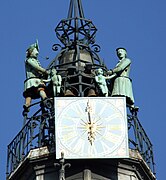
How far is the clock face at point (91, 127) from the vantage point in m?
33.8

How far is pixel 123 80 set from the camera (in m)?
36.6

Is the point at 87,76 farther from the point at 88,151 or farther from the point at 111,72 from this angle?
the point at 88,151

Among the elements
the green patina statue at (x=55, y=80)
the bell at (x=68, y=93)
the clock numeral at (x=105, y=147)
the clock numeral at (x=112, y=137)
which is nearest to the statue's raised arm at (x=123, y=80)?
the bell at (x=68, y=93)

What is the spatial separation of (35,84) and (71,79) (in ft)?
3.42

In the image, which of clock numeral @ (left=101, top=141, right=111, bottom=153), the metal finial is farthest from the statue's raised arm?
the metal finial

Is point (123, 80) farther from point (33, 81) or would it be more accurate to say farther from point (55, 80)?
point (33, 81)

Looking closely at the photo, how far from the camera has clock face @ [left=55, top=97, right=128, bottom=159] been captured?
33.8 metres

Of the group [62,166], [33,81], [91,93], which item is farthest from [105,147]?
[33,81]

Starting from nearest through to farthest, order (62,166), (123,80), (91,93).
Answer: (62,166) → (91,93) → (123,80)

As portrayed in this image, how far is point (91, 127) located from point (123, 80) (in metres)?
2.83

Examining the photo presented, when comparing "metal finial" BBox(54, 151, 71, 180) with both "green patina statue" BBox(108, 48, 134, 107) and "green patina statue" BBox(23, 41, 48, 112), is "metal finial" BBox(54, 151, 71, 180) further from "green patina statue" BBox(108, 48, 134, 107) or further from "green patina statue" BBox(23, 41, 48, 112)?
"green patina statue" BBox(108, 48, 134, 107)

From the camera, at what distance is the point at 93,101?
1371 inches

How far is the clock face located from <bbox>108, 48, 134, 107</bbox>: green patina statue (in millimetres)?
1382

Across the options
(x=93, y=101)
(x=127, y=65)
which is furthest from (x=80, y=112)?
(x=127, y=65)
